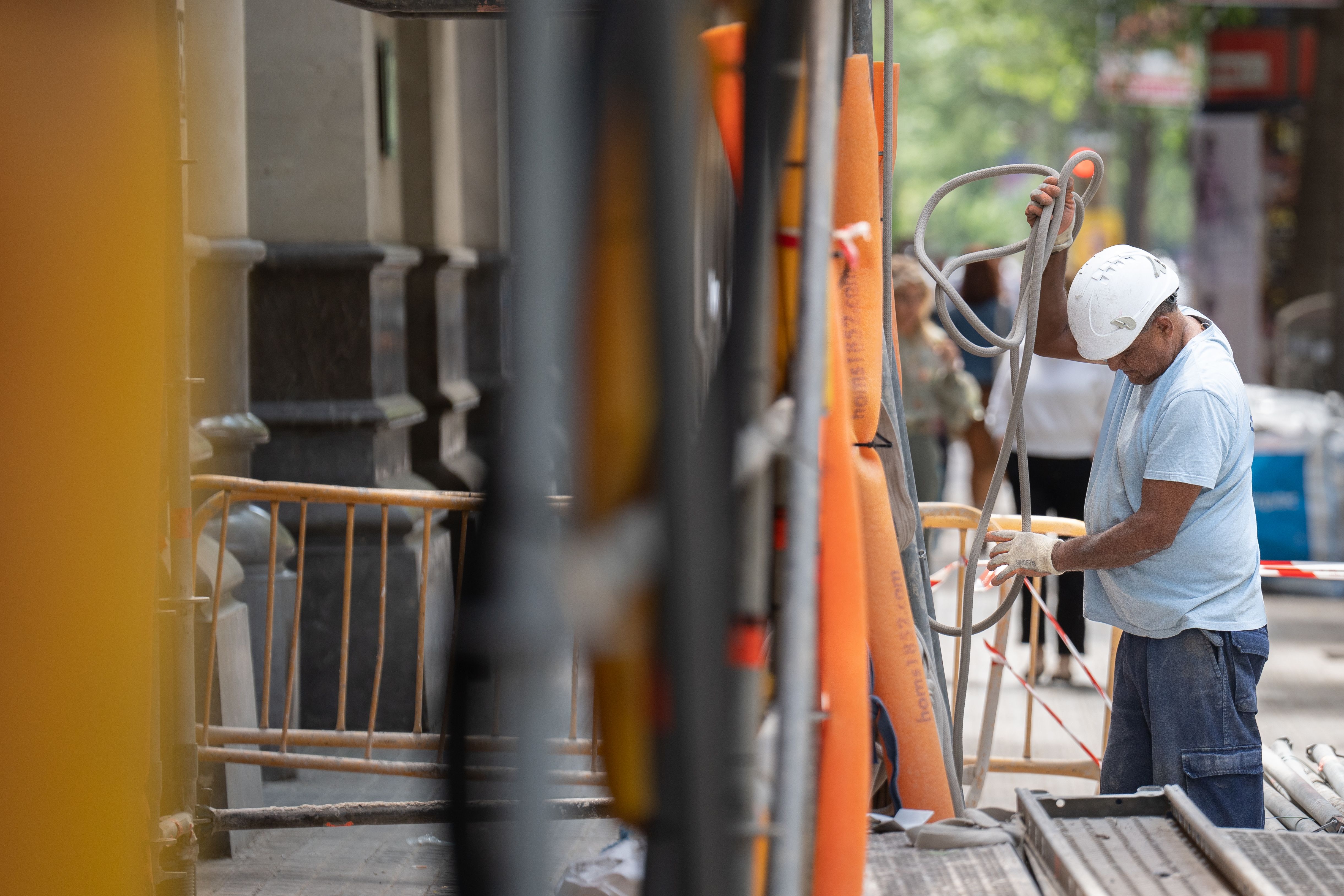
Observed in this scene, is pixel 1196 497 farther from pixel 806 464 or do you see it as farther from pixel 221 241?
pixel 221 241

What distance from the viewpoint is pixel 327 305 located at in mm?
6527

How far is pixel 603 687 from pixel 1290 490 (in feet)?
27.7

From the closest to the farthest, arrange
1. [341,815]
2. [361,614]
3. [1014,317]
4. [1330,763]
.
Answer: [1014,317] → [341,815] → [1330,763] → [361,614]

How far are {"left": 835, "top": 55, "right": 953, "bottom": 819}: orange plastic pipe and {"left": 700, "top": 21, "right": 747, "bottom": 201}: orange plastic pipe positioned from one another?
137 centimetres

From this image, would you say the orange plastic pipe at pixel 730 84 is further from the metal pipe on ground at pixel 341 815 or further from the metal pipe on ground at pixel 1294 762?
the metal pipe on ground at pixel 1294 762

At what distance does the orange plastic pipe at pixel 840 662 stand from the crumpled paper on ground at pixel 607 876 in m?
0.88

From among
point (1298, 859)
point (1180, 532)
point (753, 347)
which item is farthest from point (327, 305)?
point (753, 347)

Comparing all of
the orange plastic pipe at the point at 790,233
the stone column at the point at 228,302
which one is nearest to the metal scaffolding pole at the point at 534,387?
the orange plastic pipe at the point at 790,233

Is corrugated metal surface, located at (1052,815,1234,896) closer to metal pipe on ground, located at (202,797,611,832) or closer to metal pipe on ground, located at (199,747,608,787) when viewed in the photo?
metal pipe on ground, located at (202,797,611,832)

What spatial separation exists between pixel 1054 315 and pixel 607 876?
1976 mm

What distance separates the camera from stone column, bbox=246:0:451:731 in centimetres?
639

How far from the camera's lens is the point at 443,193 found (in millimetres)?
8344

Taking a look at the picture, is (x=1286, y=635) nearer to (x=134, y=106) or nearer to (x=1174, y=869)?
(x=1174, y=869)

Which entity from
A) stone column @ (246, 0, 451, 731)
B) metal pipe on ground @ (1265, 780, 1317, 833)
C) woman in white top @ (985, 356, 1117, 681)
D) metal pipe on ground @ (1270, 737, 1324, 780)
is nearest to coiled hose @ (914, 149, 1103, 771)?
metal pipe on ground @ (1265, 780, 1317, 833)
